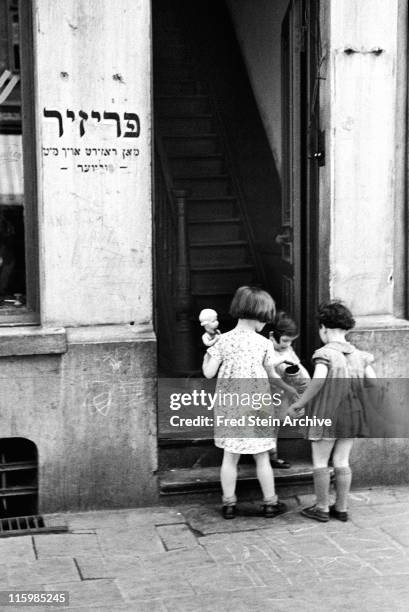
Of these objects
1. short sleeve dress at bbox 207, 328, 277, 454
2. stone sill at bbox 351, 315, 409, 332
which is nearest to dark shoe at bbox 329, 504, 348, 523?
short sleeve dress at bbox 207, 328, 277, 454

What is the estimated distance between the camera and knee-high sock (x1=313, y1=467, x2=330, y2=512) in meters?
6.03

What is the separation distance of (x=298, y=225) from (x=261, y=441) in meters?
1.95

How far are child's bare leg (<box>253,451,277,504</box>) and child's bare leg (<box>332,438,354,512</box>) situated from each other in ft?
1.39

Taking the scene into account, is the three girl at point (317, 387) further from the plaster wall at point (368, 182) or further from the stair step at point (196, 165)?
the stair step at point (196, 165)

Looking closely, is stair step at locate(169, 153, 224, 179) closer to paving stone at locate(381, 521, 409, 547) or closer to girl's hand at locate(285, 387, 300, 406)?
girl's hand at locate(285, 387, 300, 406)

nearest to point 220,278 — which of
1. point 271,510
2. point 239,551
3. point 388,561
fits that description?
point 271,510

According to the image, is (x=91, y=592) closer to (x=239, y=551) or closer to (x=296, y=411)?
(x=239, y=551)

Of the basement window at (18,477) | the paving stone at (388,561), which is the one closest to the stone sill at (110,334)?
the basement window at (18,477)

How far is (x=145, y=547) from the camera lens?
18.6 ft

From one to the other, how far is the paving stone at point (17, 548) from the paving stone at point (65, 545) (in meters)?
0.04

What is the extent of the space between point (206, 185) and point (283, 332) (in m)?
4.52

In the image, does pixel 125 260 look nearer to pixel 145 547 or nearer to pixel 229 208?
pixel 145 547

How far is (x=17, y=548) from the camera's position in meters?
5.61

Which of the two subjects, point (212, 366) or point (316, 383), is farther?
point (212, 366)
